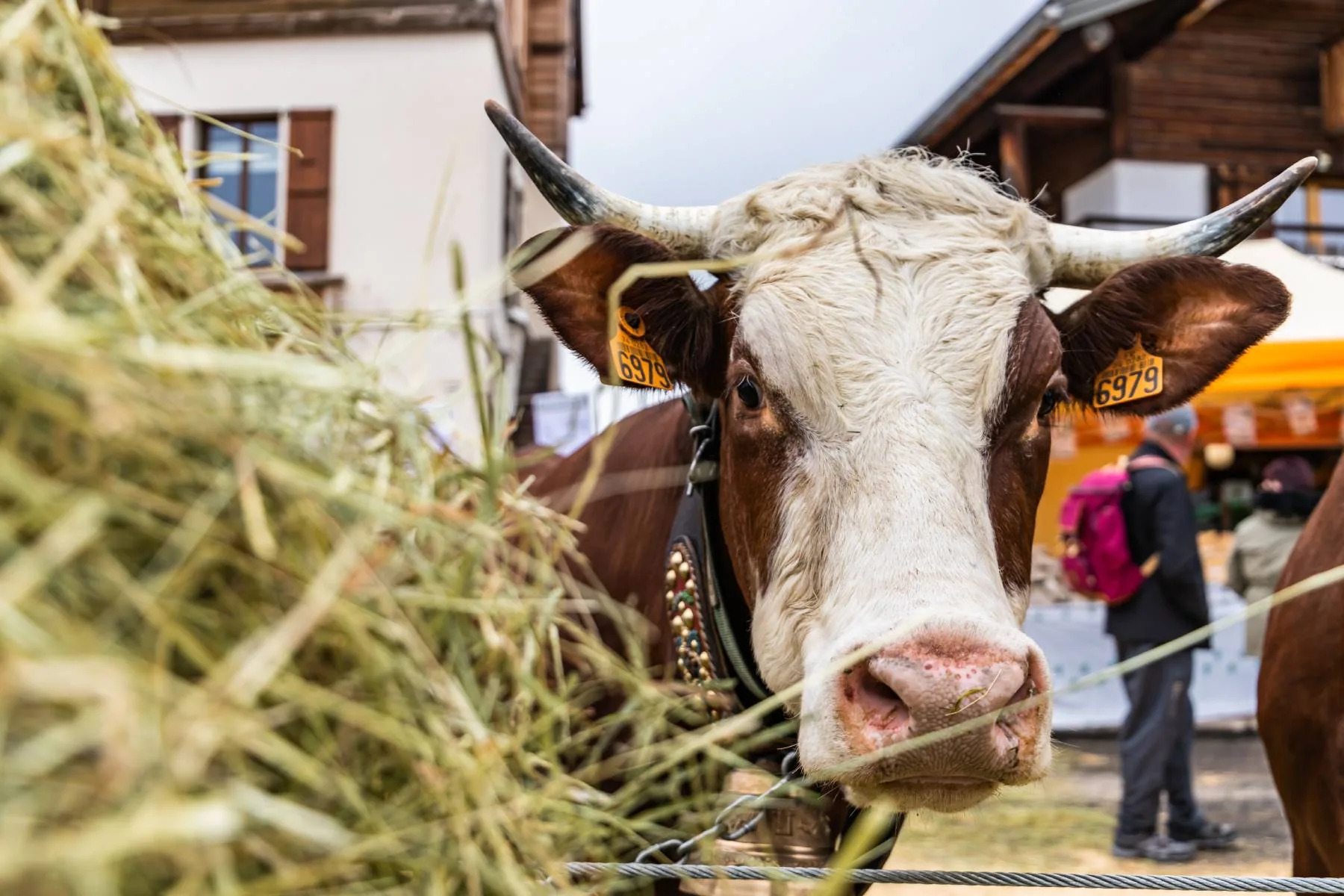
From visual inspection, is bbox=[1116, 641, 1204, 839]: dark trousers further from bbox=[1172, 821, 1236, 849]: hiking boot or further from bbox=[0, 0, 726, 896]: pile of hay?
bbox=[0, 0, 726, 896]: pile of hay

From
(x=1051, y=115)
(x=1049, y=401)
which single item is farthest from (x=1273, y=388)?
(x=1051, y=115)

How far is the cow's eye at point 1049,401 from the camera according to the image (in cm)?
214

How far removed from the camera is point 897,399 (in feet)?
6.09

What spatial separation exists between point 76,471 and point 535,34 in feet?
52.4

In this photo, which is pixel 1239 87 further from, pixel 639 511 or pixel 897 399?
pixel 897 399

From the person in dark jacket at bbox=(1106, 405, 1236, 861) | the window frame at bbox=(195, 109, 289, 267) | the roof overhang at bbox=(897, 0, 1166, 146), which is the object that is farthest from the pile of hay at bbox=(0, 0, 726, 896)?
the roof overhang at bbox=(897, 0, 1166, 146)

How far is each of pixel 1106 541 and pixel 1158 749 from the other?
1056mm

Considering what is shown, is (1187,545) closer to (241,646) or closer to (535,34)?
(241,646)

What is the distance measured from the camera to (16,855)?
22.0 inches

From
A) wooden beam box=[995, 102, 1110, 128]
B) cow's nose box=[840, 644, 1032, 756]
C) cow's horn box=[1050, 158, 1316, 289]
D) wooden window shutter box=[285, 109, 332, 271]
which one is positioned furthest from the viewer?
wooden beam box=[995, 102, 1110, 128]

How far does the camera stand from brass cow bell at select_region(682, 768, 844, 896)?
2.09 meters

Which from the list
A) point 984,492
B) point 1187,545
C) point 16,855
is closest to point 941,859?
point 1187,545

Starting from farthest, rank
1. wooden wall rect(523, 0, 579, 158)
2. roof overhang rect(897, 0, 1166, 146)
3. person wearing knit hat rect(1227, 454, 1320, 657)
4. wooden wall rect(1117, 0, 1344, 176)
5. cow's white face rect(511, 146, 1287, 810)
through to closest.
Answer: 1. wooden wall rect(523, 0, 579, 158)
2. wooden wall rect(1117, 0, 1344, 176)
3. roof overhang rect(897, 0, 1166, 146)
4. person wearing knit hat rect(1227, 454, 1320, 657)
5. cow's white face rect(511, 146, 1287, 810)

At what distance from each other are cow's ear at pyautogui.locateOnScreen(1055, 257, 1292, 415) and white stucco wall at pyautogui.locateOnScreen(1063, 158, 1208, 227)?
11.6m
